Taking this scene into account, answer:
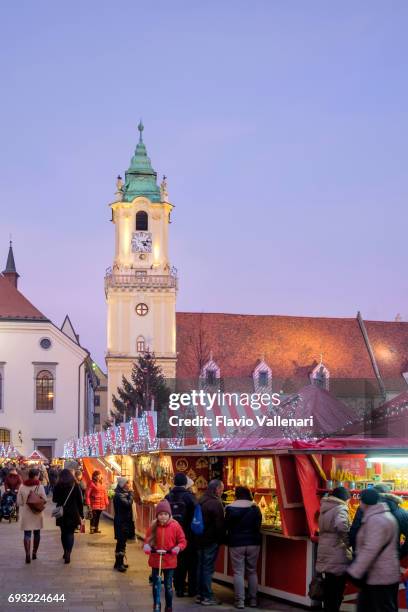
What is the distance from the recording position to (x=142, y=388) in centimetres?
7112

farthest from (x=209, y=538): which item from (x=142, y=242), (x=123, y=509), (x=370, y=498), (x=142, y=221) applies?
(x=142, y=221)

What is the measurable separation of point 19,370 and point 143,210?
64.7 feet

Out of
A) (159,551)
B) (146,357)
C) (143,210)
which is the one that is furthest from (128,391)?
(159,551)

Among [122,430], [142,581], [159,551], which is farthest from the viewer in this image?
[122,430]

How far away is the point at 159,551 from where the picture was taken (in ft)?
39.9

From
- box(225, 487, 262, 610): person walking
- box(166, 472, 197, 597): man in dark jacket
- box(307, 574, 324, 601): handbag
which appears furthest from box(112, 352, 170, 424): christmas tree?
box(307, 574, 324, 601): handbag

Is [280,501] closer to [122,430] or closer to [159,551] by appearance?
[159,551]

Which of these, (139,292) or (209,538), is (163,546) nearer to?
(209,538)

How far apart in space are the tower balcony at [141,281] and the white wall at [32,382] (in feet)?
42.6

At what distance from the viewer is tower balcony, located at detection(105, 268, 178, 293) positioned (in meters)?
76.9

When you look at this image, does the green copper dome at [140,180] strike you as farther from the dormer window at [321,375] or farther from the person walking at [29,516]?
the person walking at [29,516]

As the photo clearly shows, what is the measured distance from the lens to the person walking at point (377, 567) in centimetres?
845

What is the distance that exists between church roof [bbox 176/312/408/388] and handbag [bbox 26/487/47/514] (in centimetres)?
6192

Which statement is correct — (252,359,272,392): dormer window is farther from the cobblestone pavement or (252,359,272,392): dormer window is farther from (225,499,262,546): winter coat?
(225,499,262,546): winter coat
